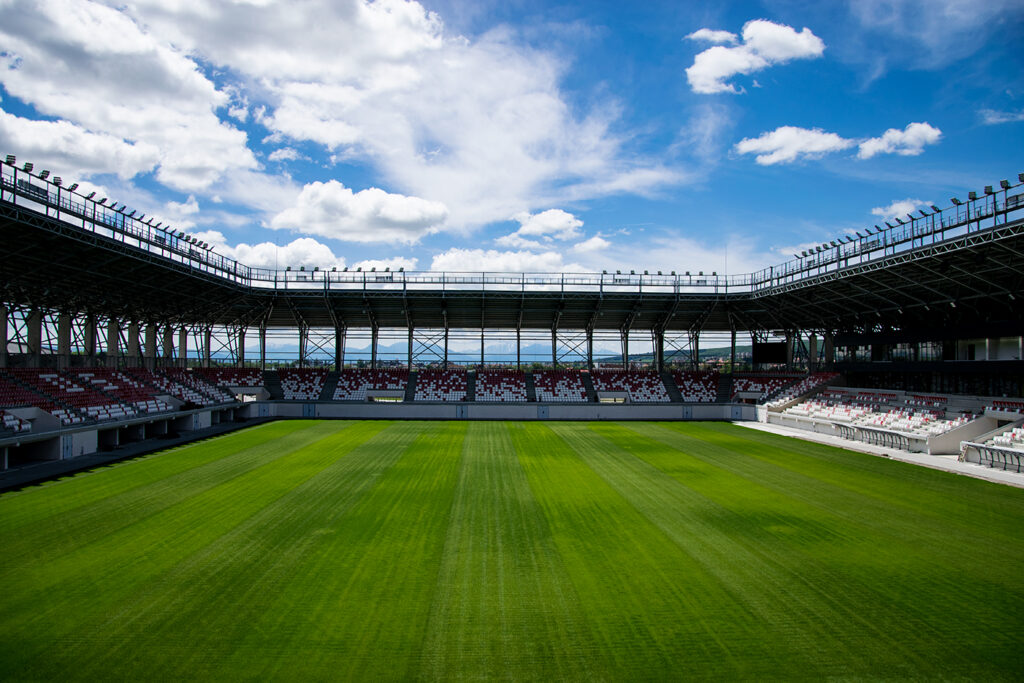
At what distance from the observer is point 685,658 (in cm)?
782

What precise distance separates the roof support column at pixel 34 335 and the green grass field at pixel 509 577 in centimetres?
1670

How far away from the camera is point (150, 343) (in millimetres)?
41812

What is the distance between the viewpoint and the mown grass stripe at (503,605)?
7.62 metres

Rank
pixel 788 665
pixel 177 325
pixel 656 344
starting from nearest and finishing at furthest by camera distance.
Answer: pixel 788 665 → pixel 177 325 → pixel 656 344

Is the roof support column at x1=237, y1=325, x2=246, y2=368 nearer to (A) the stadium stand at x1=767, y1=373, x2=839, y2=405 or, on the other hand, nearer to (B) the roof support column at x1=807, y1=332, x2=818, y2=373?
(A) the stadium stand at x1=767, y1=373, x2=839, y2=405

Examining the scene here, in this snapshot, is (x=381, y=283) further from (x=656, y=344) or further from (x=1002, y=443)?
(x=1002, y=443)

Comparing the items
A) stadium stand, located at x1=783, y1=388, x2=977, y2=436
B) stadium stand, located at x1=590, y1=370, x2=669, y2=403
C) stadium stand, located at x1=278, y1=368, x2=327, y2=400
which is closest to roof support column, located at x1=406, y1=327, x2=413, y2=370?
stadium stand, located at x1=278, y1=368, x2=327, y2=400

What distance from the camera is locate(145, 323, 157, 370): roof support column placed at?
41625mm

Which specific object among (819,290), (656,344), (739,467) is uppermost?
(819,290)

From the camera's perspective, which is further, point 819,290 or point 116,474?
point 819,290

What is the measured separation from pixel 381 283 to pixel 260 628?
38.7 m

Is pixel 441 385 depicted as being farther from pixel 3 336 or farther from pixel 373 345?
pixel 3 336

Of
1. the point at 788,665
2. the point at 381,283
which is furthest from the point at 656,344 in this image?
the point at 788,665

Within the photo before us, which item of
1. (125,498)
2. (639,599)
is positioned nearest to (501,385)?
(125,498)
